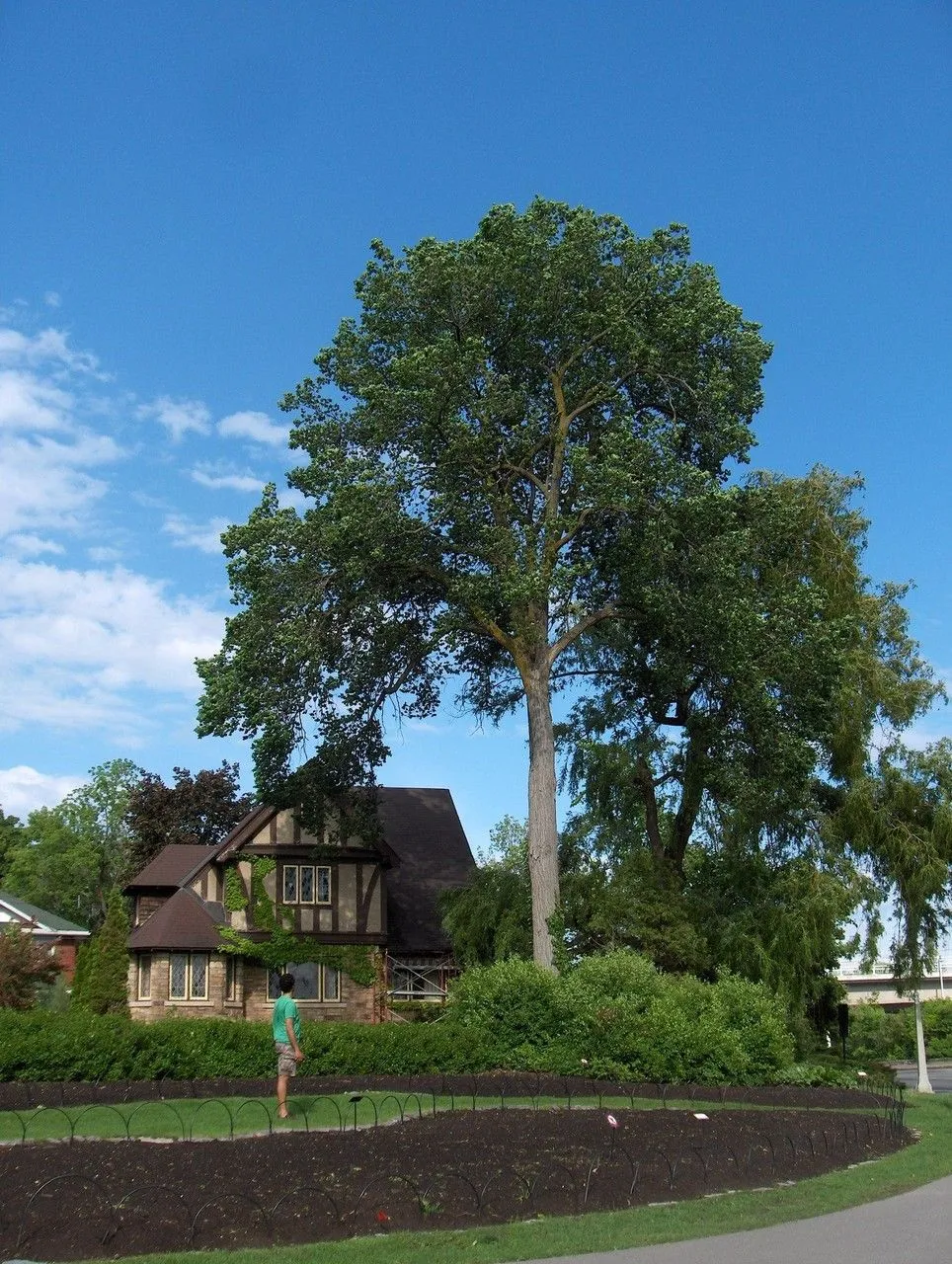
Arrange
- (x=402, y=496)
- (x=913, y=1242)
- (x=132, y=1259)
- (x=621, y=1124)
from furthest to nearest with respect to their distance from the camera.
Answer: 1. (x=402, y=496)
2. (x=621, y=1124)
3. (x=913, y=1242)
4. (x=132, y=1259)

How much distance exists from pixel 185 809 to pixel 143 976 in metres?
16.9

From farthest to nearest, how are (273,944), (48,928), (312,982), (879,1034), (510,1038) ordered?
(48,928)
(879,1034)
(312,982)
(273,944)
(510,1038)

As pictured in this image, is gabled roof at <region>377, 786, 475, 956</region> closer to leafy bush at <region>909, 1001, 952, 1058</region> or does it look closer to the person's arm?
the person's arm

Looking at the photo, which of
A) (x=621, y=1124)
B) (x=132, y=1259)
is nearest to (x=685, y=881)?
(x=621, y=1124)

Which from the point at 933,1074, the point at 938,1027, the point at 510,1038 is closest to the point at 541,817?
the point at 510,1038

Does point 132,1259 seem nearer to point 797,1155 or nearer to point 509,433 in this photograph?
point 797,1155

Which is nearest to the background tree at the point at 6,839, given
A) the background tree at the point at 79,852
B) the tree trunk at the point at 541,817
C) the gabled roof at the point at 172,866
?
the background tree at the point at 79,852

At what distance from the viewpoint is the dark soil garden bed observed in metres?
8.66

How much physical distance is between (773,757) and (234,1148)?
1731 cm

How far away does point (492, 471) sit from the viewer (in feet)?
Result: 89.9

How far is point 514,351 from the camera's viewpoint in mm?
28359

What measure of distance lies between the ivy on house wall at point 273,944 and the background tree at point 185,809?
15564 millimetres

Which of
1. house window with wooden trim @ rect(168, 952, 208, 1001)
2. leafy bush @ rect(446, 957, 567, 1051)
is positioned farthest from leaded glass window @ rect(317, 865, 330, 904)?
leafy bush @ rect(446, 957, 567, 1051)

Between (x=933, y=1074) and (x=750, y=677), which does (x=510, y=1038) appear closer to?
(x=750, y=677)
